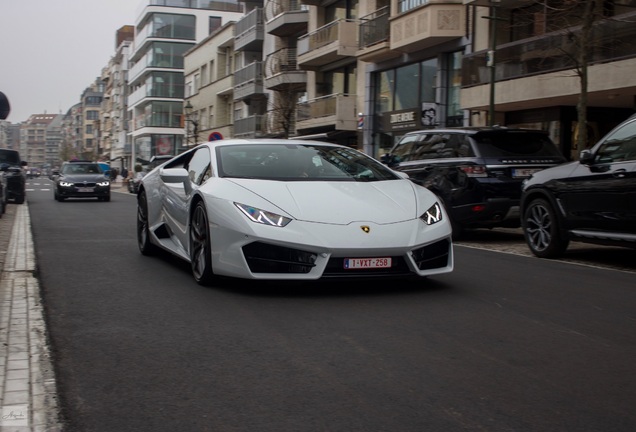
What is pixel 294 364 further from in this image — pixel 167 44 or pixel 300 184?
pixel 167 44

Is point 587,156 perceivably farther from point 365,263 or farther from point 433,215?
point 365,263

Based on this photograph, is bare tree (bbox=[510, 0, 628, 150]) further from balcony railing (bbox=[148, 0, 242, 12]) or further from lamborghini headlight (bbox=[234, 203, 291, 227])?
balcony railing (bbox=[148, 0, 242, 12])

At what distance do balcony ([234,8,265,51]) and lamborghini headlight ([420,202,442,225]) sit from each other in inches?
1678

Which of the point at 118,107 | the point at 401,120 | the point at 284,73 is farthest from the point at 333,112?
the point at 118,107

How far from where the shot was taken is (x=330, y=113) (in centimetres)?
3488

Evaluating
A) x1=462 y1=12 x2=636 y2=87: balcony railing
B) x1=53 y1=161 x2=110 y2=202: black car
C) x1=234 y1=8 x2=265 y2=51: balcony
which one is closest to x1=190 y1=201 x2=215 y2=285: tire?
x1=462 y1=12 x2=636 y2=87: balcony railing

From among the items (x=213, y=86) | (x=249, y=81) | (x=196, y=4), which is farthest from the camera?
(x=196, y=4)

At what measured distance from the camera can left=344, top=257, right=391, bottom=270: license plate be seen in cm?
635

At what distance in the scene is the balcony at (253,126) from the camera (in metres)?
45.1

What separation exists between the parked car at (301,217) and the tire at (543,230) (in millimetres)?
3123

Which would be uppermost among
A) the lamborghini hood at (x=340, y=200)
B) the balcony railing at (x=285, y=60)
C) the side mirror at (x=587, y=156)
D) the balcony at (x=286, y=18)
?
the balcony at (x=286, y=18)

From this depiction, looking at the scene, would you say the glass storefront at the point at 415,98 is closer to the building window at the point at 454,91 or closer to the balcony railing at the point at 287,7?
the building window at the point at 454,91

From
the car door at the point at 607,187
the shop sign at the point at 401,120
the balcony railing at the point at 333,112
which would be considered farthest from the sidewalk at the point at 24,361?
the balcony railing at the point at 333,112

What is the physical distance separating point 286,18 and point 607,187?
34.1 meters
